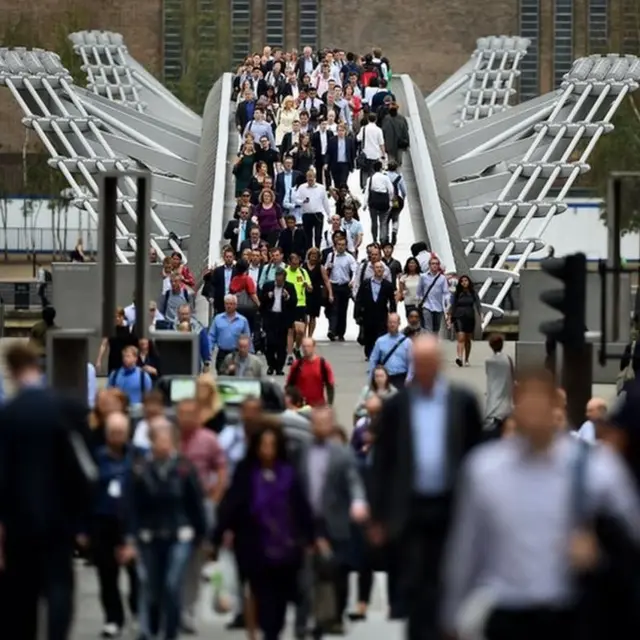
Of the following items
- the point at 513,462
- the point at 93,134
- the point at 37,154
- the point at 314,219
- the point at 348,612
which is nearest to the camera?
the point at 513,462

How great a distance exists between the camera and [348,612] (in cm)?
1673

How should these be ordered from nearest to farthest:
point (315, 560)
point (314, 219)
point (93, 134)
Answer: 1. point (315, 560)
2. point (314, 219)
3. point (93, 134)

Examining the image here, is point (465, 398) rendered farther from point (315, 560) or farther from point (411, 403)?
point (315, 560)

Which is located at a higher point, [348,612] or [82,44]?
[82,44]

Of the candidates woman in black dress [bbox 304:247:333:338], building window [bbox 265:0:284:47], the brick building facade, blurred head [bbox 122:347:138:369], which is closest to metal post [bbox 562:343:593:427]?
blurred head [bbox 122:347:138:369]

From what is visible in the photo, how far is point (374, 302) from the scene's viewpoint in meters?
32.3

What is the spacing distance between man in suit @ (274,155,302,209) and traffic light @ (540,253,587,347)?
19446 mm

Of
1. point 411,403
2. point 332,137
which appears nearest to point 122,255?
point 332,137

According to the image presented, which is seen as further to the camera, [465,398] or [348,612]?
[348,612]

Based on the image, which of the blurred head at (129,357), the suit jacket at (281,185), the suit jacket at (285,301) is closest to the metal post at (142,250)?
the blurred head at (129,357)

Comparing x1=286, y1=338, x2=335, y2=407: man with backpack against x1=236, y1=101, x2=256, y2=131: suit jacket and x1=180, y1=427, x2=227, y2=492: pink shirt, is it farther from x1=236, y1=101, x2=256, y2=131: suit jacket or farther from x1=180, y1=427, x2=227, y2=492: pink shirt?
x1=236, y1=101, x2=256, y2=131: suit jacket

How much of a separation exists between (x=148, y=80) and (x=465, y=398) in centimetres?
4973

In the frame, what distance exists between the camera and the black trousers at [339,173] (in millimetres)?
41062

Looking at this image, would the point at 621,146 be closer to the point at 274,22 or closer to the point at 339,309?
the point at 274,22
